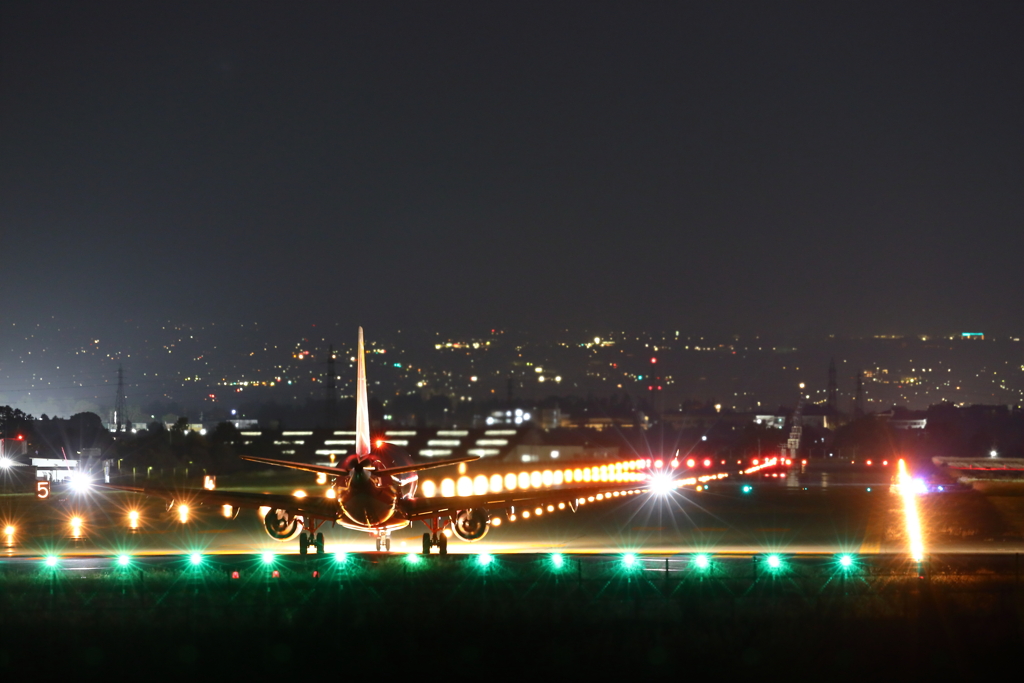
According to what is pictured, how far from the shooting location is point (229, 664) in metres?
33.0

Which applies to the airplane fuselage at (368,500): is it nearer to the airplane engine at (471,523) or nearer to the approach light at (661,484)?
the airplane engine at (471,523)

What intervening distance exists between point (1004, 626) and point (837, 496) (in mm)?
39217

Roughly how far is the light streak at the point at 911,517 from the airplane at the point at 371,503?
54.9ft

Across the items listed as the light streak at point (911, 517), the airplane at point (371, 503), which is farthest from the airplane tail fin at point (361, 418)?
the light streak at point (911, 517)

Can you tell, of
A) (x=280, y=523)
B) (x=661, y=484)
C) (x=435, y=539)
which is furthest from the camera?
(x=661, y=484)

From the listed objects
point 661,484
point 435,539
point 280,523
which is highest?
point 661,484

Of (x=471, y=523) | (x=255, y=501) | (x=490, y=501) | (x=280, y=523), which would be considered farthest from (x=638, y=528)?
(x=255, y=501)

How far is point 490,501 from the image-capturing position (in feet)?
135

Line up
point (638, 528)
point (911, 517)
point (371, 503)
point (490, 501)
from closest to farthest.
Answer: point (371, 503) < point (490, 501) < point (638, 528) < point (911, 517)

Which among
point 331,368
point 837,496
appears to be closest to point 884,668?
point 837,496

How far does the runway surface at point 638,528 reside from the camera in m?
44.3

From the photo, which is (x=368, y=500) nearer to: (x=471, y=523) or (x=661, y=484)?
(x=471, y=523)

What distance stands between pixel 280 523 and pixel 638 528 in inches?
846

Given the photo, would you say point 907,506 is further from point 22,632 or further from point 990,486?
point 22,632
